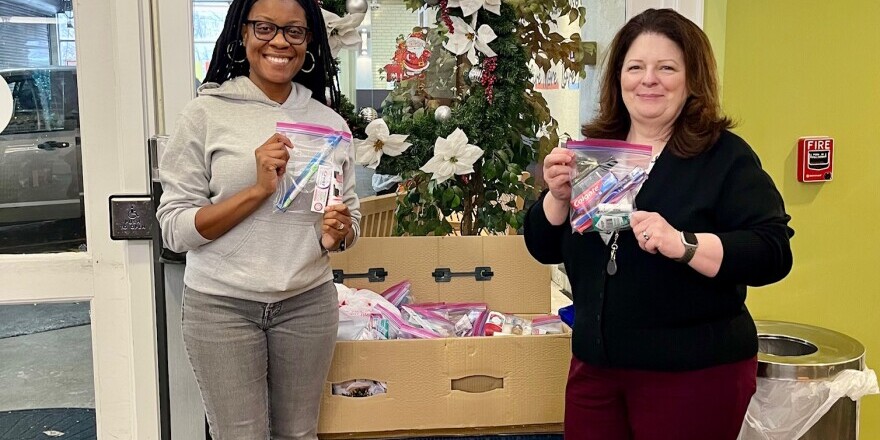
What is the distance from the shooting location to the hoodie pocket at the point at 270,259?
142 cm

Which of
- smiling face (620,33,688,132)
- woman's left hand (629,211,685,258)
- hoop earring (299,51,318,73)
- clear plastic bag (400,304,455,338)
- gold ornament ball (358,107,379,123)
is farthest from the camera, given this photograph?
gold ornament ball (358,107,379,123)

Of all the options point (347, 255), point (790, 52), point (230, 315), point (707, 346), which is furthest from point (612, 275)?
point (790, 52)

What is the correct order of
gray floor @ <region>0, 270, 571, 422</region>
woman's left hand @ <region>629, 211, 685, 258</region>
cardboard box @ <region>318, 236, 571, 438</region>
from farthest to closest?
1. gray floor @ <region>0, 270, 571, 422</region>
2. cardboard box @ <region>318, 236, 571, 438</region>
3. woman's left hand @ <region>629, 211, 685, 258</region>

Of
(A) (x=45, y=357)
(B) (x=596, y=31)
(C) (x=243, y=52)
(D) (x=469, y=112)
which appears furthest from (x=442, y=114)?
(A) (x=45, y=357)

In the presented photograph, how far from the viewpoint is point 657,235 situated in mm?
1252

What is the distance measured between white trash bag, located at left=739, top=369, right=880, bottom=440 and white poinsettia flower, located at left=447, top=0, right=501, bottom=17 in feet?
3.93

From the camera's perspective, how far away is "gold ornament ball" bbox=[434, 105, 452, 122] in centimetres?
210

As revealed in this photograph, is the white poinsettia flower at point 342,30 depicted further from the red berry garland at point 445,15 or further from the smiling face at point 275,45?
the smiling face at point 275,45

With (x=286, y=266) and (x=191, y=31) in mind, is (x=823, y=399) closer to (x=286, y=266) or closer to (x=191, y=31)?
(x=286, y=266)

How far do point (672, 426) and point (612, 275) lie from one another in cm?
29

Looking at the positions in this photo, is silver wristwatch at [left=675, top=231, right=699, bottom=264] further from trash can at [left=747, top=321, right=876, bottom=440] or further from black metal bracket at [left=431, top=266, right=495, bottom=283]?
black metal bracket at [left=431, top=266, right=495, bottom=283]

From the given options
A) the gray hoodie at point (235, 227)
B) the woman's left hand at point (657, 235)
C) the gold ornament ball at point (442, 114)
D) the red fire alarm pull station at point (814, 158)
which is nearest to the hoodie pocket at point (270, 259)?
the gray hoodie at point (235, 227)

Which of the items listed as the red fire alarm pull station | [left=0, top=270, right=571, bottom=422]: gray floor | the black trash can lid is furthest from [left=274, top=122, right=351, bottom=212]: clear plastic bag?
the red fire alarm pull station

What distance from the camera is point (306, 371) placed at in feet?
4.99
